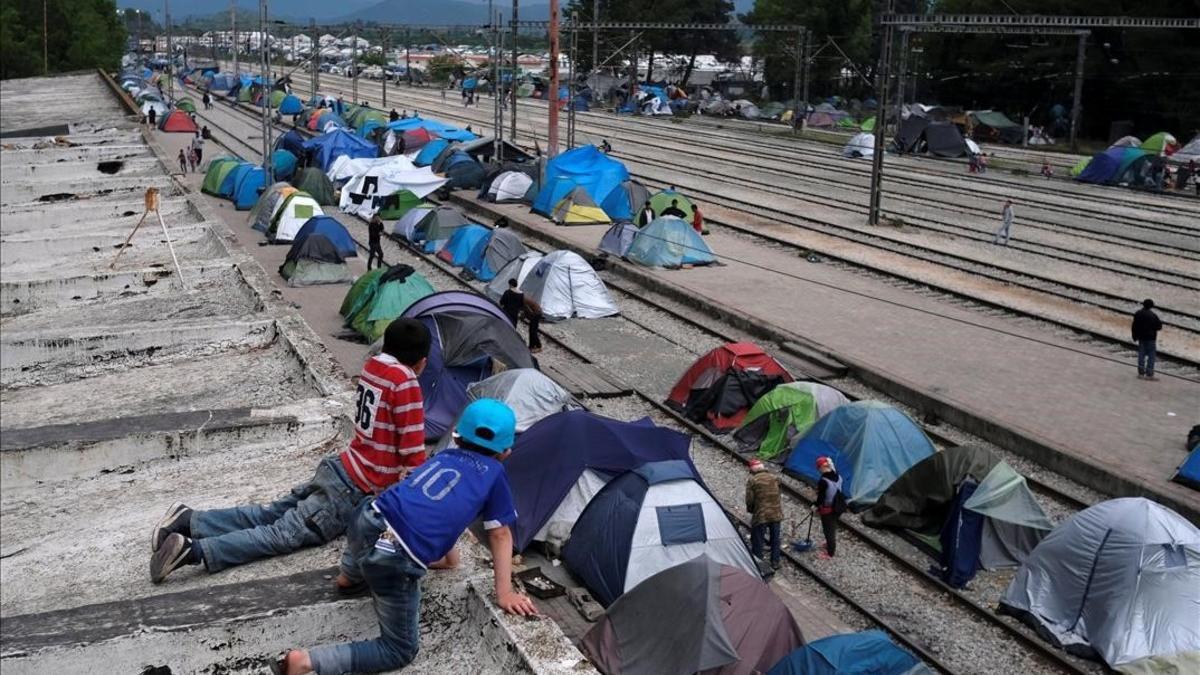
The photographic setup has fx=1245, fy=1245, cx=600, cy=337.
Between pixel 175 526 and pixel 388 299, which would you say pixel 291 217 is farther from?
pixel 175 526

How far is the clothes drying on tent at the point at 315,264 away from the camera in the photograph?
27.8m

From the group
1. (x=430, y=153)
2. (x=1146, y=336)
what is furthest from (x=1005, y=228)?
(x=430, y=153)

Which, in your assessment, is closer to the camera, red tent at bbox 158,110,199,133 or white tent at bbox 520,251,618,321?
white tent at bbox 520,251,618,321

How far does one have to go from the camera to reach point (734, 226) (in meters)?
35.9

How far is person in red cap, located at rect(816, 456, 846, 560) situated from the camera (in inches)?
536

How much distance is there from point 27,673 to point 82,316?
16587 millimetres

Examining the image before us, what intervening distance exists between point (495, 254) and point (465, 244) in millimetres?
1942

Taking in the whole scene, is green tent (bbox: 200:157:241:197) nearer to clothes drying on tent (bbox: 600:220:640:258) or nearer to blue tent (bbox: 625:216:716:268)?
clothes drying on tent (bbox: 600:220:640:258)

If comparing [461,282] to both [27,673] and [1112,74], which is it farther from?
[1112,74]

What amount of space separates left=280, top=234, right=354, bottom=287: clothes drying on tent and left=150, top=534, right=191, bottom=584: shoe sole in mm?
20498

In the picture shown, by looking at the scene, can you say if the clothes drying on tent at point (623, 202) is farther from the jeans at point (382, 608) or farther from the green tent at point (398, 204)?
the jeans at point (382, 608)

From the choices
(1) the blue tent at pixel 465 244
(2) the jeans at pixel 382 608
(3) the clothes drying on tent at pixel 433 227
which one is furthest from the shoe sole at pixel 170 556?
(3) the clothes drying on tent at pixel 433 227

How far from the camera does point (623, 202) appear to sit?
121 ft

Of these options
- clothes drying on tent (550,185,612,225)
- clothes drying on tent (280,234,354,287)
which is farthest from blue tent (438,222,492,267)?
clothes drying on tent (550,185,612,225)
